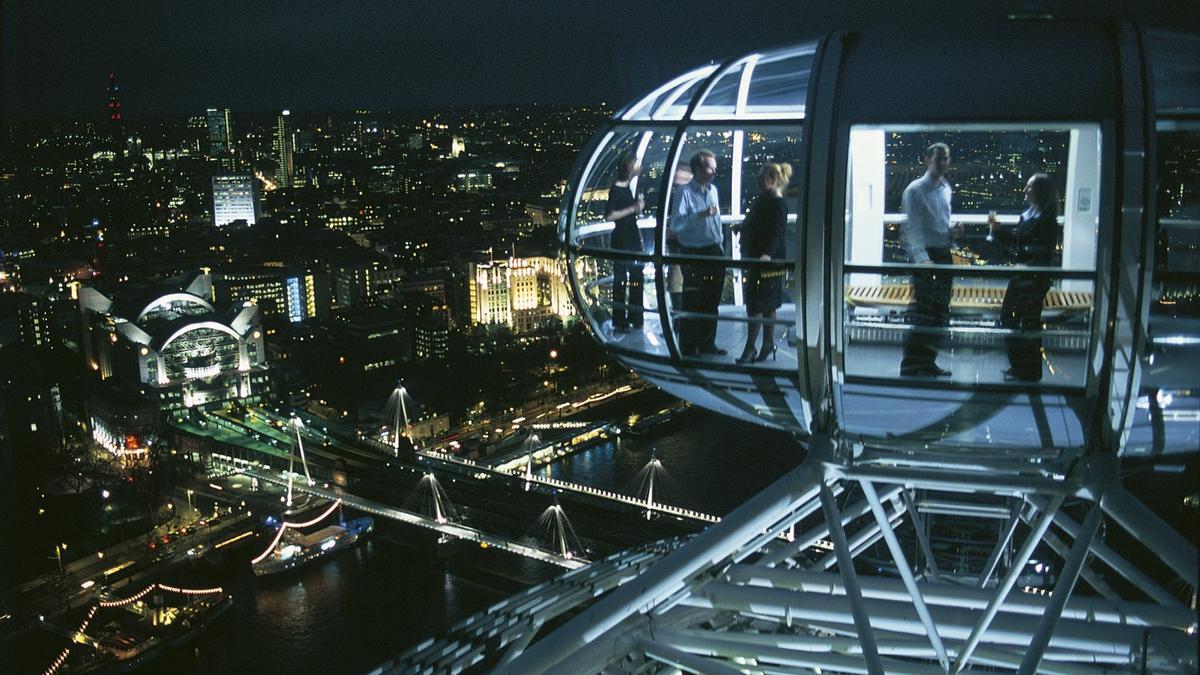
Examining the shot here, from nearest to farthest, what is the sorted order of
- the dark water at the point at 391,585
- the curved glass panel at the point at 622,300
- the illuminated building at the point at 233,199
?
the curved glass panel at the point at 622,300
the dark water at the point at 391,585
the illuminated building at the point at 233,199

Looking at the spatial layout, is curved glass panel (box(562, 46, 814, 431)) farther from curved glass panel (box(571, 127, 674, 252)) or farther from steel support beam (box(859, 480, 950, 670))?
steel support beam (box(859, 480, 950, 670))

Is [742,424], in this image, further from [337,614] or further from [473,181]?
[473,181]

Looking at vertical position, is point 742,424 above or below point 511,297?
below

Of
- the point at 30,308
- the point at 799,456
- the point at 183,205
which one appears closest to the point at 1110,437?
the point at 799,456

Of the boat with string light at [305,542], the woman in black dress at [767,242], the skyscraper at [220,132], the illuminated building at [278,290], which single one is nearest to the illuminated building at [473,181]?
the skyscraper at [220,132]

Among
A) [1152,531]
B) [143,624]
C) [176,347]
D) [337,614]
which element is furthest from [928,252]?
[176,347]

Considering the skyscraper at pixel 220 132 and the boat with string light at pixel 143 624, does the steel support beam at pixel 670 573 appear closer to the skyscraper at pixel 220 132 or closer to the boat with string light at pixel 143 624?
the boat with string light at pixel 143 624
